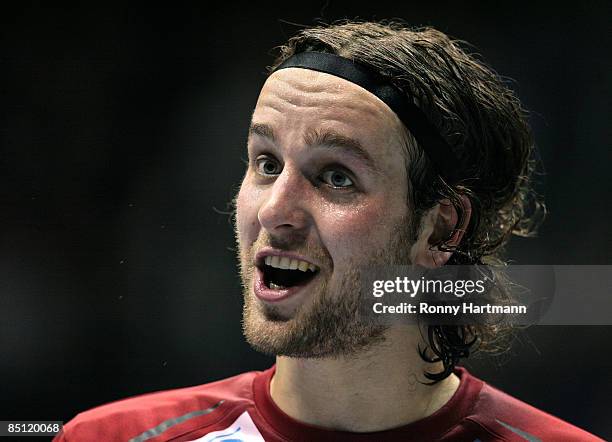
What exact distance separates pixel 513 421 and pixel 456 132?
2.46 ft

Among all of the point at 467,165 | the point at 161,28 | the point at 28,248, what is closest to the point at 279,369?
the point at 467,165

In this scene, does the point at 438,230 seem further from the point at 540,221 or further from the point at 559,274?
the point at 540,221

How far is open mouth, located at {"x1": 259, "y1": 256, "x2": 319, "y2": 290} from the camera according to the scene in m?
2.26

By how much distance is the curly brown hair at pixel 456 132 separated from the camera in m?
2.36

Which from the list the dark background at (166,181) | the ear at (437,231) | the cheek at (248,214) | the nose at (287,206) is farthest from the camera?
the dark background at (166,181)

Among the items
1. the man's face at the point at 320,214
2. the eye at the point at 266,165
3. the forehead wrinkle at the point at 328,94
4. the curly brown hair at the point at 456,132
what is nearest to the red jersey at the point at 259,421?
the curly brown hair at the point at 456,132

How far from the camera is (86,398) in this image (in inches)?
121

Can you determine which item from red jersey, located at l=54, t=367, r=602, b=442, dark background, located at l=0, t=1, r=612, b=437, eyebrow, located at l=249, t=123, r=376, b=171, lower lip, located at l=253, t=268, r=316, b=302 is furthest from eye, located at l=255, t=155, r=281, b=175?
dark background, located at l=0, t=1, r=612, b=437

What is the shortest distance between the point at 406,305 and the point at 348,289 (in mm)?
214

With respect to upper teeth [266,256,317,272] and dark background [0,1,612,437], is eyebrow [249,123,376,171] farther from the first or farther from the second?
dark background [0,1,612,437]

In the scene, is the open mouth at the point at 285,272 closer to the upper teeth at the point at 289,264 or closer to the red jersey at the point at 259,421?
the upper teeth at the point at 289,264

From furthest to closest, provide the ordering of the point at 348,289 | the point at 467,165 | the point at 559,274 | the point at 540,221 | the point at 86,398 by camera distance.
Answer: the point at 540,221, the point at 86,398, the point at 559,274, the point at 467,165, the point at 348,289

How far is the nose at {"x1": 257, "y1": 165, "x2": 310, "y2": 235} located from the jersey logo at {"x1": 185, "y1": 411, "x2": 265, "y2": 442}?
56cm

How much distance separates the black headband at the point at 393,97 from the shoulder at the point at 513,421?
1.95ft
